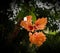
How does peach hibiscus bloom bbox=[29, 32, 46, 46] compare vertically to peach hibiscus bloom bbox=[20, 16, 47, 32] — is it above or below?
below

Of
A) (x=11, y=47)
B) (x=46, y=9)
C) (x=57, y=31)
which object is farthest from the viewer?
(x=46, y=9)

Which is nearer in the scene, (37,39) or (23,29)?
(37,39)

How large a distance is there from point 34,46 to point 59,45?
131mm

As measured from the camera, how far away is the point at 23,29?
33.0 inches

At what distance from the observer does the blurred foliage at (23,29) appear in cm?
80

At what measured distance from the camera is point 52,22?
3.22 ft

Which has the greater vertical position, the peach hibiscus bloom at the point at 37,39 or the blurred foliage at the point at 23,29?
the blurred foliage at the point at 23,29

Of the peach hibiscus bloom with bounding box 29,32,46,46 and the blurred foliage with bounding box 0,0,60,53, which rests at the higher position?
the blurred foliage with bounding box 0,0,60,53

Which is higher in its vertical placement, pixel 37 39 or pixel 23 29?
pixel 23 29

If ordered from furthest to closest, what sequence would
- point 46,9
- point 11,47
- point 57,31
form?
point 46,9
point 57,31
point 11,47

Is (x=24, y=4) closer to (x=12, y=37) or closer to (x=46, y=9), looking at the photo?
(x=46, y=9)

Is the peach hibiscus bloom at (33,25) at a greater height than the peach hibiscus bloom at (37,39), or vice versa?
the peach hibiscus bloom at (33,25)

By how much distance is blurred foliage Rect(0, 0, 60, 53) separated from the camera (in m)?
0.80

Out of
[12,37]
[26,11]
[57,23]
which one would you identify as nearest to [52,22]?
[57,23]
